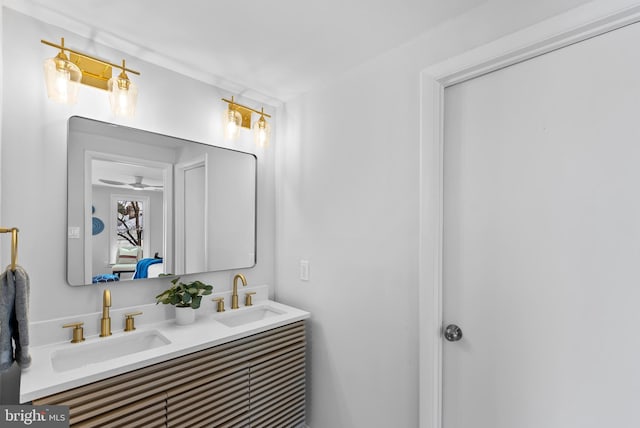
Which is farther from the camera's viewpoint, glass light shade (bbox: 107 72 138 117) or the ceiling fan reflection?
the ceiling fan reflection

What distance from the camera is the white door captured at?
37.8 inches

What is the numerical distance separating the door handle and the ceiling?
133 cm

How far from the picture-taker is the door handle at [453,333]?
131 centimetres

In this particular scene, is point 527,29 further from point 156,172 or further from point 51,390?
point 51,390

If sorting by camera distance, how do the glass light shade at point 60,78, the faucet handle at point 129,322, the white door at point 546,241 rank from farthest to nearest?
the faucet handle at point 129,322, the glass light shade at point 60,78, the white door at point 546,241

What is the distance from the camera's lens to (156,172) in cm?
167

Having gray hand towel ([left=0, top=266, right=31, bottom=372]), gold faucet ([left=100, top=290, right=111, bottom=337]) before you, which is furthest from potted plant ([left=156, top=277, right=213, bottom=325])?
gray hand towel ([left=0, top=266, right=31, bottom=372])

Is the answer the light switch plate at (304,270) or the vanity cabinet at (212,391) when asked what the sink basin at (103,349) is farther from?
the light switch plate at (304,270)

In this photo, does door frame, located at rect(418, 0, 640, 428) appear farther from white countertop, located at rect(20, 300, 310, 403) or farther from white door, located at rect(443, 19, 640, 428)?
white countertop, located at rect(20, 300, 310, 403)

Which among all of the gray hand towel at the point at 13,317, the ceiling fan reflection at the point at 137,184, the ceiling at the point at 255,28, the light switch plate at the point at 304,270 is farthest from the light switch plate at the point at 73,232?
the light switch plate at the point at 304,270

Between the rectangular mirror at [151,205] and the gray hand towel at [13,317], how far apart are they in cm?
35

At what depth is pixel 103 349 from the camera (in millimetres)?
1397

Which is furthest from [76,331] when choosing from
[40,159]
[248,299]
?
[248,299]

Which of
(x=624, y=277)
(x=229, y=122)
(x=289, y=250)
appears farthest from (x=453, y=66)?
(x=289, y=250)
